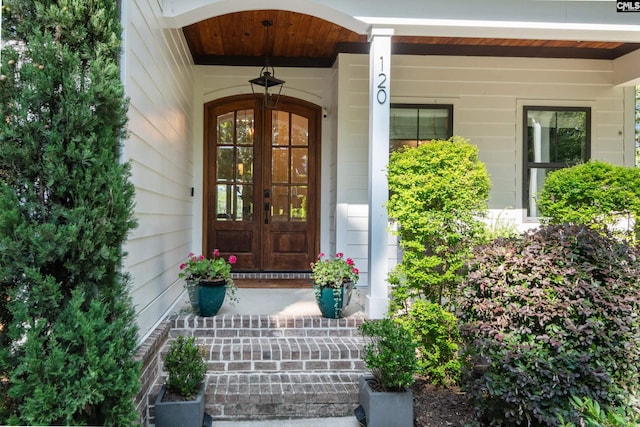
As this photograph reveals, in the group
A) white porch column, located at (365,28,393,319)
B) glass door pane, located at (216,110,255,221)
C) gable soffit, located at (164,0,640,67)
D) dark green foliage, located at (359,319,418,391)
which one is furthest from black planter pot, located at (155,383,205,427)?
glass door pane, located at (216,110,255,221)

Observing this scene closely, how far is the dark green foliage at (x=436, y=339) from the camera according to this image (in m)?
3.18

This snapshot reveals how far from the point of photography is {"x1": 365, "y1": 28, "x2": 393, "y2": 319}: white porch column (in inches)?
153

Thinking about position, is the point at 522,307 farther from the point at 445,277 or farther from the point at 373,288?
the point at 373,288

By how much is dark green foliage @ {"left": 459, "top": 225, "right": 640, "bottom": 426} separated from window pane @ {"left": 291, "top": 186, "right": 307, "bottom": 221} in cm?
356

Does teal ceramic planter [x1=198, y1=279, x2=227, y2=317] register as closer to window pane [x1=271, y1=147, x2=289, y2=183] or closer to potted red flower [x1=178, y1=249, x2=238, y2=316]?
potted red flower [x1=178, y1=249, x2=238, y2=316]

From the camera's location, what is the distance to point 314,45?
5320 mm

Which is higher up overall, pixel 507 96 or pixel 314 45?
pixel 314 45

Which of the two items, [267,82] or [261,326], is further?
[267,82]

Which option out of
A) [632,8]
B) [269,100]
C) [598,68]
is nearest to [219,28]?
[269,100]

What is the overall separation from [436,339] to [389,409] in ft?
2.45

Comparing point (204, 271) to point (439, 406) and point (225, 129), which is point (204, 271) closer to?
point (439, 406)

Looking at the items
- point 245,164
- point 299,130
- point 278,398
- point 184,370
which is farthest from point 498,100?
point 184,370

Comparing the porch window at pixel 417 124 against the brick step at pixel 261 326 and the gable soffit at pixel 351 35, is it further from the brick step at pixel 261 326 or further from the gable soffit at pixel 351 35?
the brick step at pixel 261 326

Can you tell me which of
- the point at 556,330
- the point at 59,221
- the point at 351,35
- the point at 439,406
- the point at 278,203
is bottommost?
the point at 439,406
